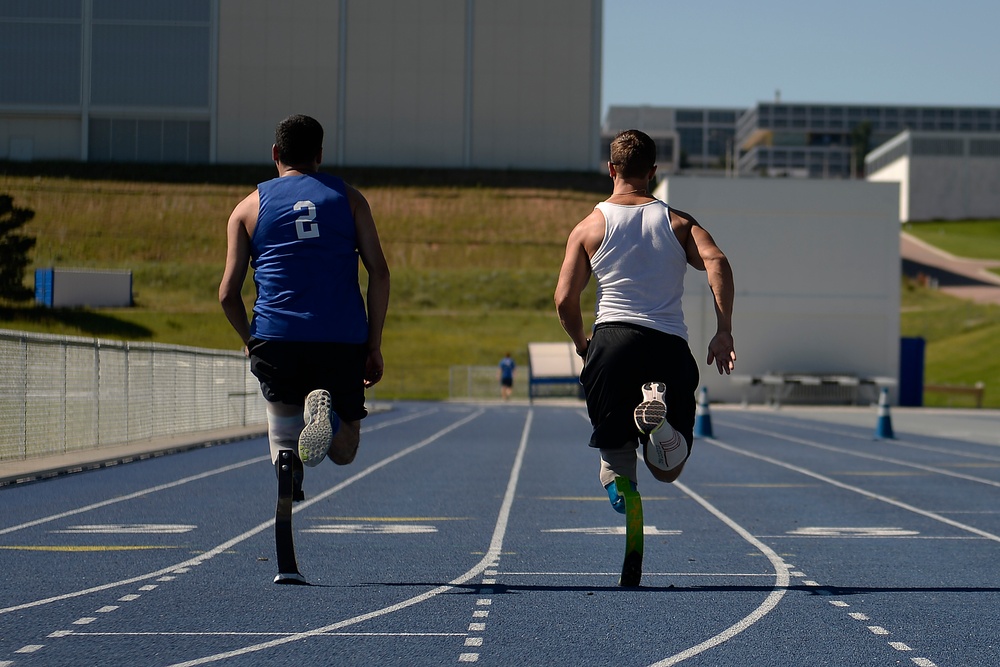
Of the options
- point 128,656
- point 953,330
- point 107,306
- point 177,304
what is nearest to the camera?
point 128,656

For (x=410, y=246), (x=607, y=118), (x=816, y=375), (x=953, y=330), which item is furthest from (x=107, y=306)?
(x=607, y=118)

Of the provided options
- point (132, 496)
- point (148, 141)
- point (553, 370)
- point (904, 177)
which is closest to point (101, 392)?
point (132, 496)

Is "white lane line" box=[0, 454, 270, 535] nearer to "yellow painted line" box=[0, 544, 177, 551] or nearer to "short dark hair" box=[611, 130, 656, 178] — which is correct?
"yellow painted line" box=[0, 544, 177, 551]

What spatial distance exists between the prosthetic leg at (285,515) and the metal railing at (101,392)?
9209mm

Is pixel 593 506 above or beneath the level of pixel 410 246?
beneath

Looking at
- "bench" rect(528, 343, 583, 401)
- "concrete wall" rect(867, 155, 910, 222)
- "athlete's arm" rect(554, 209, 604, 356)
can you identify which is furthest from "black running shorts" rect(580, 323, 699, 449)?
"concrete wall" rect(867, 155, 910, 222)

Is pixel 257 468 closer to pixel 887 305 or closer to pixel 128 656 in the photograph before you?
pixel 128 656

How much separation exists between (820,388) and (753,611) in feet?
138

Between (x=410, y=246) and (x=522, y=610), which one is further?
(x=410, y=246)

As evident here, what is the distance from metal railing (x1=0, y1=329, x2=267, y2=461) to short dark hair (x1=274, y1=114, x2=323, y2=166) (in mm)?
9308

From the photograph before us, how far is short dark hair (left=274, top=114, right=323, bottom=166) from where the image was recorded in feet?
20.2

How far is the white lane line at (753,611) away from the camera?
16.0 feet

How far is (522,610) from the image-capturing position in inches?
228

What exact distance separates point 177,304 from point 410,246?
18953 millimetres
